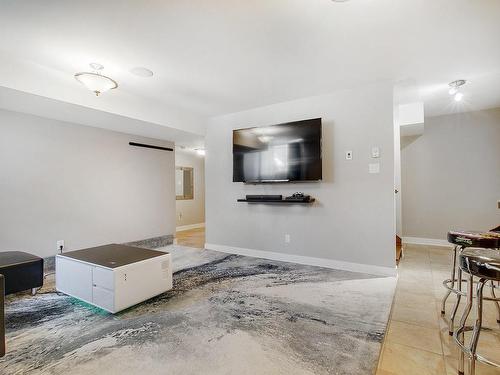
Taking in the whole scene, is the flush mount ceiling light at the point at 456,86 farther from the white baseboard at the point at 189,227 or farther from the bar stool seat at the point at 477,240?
the white baseboard at the point at 189,227

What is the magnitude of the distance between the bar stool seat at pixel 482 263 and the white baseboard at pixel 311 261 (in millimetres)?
1832

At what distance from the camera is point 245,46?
7.97 feet

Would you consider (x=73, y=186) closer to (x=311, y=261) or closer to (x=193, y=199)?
(x=193, y=199)

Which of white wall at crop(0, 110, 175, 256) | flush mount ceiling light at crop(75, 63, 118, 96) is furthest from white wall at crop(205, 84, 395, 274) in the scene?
flush mount ceiling light at crop(75, 63, 118, 96)

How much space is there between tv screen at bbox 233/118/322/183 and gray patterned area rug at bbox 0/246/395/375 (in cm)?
146

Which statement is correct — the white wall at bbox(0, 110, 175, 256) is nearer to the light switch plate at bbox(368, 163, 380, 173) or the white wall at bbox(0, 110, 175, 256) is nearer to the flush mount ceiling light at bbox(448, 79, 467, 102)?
the light switch plate at bbox(368, 163, 380, 173)

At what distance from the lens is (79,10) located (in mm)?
1931

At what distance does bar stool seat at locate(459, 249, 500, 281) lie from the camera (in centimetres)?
133

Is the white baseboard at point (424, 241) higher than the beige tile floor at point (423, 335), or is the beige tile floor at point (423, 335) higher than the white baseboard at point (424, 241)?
the white baseboard at point (424, 241)

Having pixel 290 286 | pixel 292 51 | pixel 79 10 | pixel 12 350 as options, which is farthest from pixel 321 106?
pixel 12 350

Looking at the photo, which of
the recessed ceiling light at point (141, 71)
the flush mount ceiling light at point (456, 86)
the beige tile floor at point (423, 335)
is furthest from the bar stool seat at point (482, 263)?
the recessed ceiling light at point (141, 71)

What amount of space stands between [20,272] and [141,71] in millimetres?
2385

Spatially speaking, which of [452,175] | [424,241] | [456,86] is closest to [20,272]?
[456,86]

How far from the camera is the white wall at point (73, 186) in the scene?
342 cm
